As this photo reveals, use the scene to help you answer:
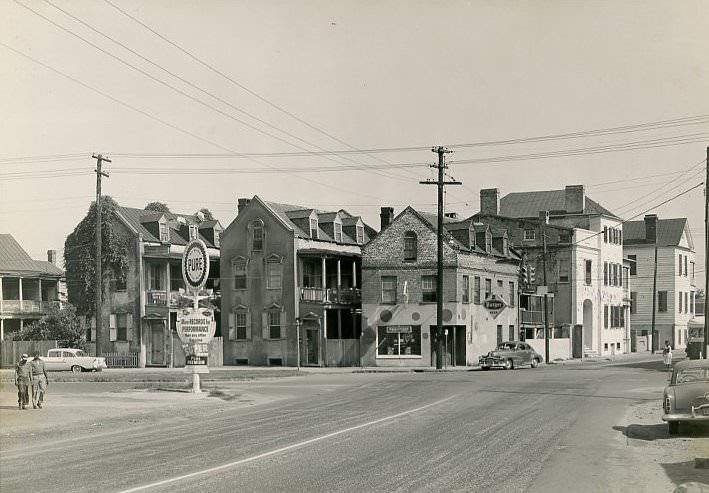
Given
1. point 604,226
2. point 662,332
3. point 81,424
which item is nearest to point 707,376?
point 81,424

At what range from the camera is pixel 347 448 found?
15289mm

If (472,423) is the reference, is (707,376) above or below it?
above

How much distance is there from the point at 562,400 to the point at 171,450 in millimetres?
14521

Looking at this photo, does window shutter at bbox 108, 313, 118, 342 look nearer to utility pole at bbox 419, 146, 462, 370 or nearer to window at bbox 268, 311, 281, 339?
window at bbox 268, 311, 281, 339

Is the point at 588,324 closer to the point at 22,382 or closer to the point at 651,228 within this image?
the point at 651,228

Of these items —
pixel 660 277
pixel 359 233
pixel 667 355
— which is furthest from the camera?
pixel 660 277

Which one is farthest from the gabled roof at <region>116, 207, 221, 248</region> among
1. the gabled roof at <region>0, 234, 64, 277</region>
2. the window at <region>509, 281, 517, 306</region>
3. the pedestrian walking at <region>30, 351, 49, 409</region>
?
the pedestrian walking at <region>30, 351, 49, 409</region>

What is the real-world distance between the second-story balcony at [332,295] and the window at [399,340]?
3607 mm

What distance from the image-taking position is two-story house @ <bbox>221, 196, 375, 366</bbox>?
55.1 metres

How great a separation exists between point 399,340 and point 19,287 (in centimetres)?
3115

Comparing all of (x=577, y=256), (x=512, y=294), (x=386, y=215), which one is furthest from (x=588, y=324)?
(x=386, y=215)

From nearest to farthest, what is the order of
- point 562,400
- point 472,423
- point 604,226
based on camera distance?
point 472,423 → point 562,400 → point 604,226

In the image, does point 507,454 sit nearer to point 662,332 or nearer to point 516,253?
point 516,253

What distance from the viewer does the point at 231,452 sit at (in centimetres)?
1490
